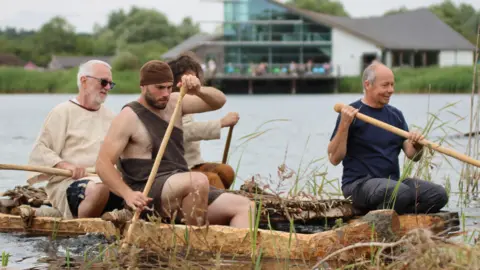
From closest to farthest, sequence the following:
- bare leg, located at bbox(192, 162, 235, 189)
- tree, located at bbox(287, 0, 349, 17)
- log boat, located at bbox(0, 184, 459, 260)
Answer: log boat, located at bbox(0, 184, 459, 260), bare leg, located at bbox(192, 162, 235, 189), tree, located at bbox(287, 0, 349, 17)

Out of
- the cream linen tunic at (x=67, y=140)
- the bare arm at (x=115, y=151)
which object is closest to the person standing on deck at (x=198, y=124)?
the cream linen tunic at (x=67, y=140)

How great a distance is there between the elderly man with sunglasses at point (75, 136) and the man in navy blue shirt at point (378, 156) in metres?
1.63

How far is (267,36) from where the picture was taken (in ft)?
203

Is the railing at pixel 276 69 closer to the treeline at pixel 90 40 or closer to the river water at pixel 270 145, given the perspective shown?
the river water at pixel 270 145

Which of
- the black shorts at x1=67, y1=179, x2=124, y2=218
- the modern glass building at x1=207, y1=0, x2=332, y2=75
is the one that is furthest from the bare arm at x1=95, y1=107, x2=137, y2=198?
the modern glass building at x1=207, y1=0, x2=332, y2=75

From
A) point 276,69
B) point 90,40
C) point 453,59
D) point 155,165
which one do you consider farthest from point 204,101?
point 90,40

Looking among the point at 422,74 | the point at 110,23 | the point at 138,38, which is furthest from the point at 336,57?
the point at 110,23

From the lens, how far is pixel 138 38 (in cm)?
10475

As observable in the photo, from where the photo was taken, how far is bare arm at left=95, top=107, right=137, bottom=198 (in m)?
6.27

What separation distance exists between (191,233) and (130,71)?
55698mm

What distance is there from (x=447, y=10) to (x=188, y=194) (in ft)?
305

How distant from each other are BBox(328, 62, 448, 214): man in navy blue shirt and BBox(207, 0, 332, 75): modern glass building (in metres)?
53.8

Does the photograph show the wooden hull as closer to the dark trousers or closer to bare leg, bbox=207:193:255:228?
bare leg, bbox=207:193:255:228

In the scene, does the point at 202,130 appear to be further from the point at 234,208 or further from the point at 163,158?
the point at 234,208
